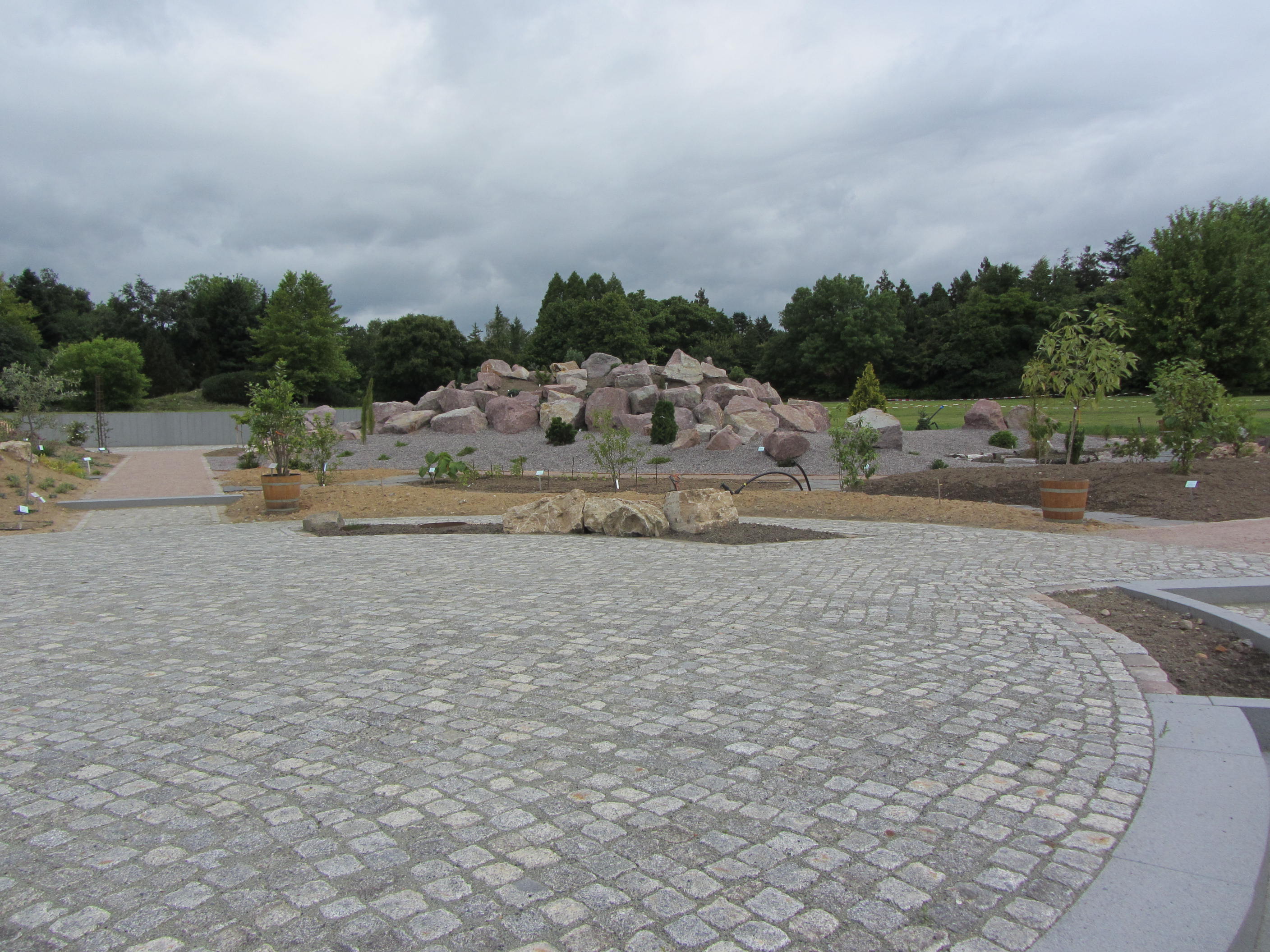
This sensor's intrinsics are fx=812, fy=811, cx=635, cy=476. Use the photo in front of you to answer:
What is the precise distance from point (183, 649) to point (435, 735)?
7.63ft

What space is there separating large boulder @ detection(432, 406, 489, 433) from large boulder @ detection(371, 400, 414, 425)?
345 centimetres

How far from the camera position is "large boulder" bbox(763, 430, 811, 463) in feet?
65.8

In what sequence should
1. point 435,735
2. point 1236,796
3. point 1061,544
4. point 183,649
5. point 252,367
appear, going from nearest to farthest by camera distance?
point 1236,796 → point 435,735 → point 183,649 → point 1061,544 → point 252,367

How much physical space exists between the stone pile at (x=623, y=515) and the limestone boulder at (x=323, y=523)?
232cm

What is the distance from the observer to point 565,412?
85.9ft

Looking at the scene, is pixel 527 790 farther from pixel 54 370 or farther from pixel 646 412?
pixel 54 370

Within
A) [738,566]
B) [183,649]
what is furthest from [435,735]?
[738,566]

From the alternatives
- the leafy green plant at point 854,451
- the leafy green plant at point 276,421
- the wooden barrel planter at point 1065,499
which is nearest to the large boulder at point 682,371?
the leafy green plant at point 854,451

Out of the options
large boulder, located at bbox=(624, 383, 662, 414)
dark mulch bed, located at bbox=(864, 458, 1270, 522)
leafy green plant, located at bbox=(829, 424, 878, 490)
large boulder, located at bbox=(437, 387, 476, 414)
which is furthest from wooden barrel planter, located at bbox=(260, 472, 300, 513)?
large boulder, located at bbox=(437, 387, 476, 414)

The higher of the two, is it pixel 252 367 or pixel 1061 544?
pixel 252 367

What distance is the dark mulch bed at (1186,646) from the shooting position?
4.35 metres

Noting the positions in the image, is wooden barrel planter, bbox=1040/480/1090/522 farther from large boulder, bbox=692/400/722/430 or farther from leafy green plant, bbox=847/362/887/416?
leafy green plant, bbox=847/362/887/416

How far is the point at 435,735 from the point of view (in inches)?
139

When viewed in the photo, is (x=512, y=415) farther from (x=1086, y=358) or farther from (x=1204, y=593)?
(x=1204, y=593)
